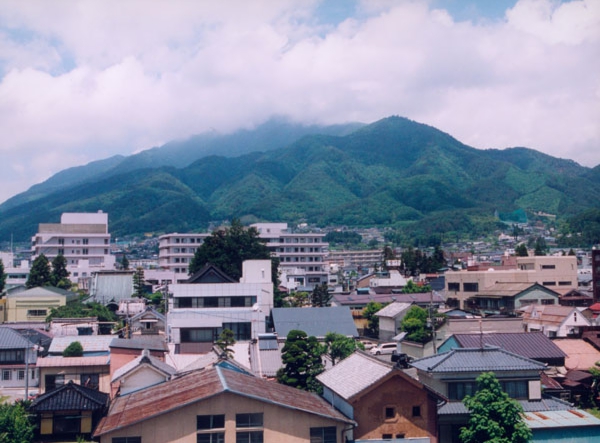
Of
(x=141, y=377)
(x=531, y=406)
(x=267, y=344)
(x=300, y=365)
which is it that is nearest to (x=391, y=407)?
(x=531, y=406)

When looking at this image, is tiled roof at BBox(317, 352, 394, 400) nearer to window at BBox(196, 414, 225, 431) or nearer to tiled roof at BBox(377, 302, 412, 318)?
window at BBox(196, 414, 225, 431)

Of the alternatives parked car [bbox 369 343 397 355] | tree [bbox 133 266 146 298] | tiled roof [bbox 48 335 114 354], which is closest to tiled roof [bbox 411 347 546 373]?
parked car [bbox 369 343 397 355]

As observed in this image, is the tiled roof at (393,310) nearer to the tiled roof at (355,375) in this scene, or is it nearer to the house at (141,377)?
the tiled roof at (355,375)

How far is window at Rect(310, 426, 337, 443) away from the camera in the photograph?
790 inches

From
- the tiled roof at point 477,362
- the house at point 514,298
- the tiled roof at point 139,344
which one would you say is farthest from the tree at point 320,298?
the tiled roof at point 477,362

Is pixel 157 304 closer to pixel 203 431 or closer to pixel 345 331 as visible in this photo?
pixel 345 331

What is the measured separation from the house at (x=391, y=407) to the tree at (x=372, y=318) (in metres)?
26.5

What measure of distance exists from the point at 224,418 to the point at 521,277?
45657 mm

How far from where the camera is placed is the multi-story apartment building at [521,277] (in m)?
57.9

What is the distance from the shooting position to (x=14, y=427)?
69.7 feet

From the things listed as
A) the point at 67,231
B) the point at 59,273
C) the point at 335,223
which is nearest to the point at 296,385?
the point at 59,273

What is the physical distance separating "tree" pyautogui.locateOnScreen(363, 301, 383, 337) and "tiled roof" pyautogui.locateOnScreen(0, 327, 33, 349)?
25.5 meters

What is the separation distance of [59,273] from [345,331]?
113 ft

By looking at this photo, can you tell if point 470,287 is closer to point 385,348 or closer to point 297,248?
point 385,348
